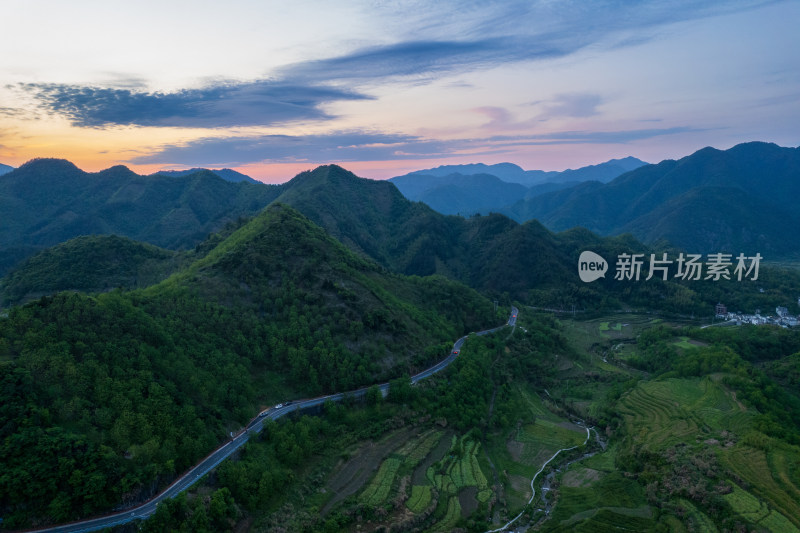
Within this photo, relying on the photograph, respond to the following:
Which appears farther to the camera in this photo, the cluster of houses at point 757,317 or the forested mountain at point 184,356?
the cluster of houses at point 757,317

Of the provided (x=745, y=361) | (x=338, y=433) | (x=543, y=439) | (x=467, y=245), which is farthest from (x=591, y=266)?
(x=338, y=433)

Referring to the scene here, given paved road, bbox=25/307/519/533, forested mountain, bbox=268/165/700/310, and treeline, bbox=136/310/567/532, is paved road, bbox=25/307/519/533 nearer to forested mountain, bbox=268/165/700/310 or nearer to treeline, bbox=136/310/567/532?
treeline, bbox=136/310/567/532

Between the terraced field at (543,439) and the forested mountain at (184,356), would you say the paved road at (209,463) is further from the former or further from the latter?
the terraced field at (543,439)

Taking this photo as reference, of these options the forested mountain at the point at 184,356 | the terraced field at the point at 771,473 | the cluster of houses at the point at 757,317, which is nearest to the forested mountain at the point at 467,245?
the cluster of houses at the point at 757,317

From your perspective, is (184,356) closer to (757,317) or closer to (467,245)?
(467,245)

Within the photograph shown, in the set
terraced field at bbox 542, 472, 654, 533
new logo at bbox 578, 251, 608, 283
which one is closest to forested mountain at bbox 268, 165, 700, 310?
new logo at bbox 578, 251, 608, 283
